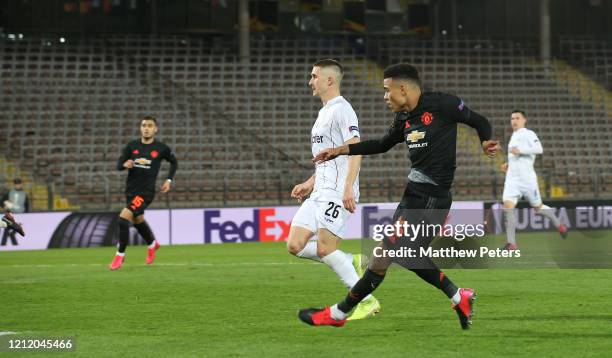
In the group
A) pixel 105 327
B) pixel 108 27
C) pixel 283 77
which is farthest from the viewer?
pixel 108 27

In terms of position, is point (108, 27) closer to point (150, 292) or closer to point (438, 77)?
point (438, 77)

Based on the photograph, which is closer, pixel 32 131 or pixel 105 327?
pixel 105 327

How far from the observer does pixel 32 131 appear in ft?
95.5

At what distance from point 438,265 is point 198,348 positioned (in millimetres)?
2205

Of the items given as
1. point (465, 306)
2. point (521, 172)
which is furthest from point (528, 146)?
point (465, 306)

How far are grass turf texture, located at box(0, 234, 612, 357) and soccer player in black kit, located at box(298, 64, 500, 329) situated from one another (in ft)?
1.31

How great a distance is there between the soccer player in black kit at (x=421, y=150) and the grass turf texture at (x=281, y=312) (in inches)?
15.8

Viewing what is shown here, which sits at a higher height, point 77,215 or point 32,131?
point 32,131

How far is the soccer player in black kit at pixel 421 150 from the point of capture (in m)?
8.28

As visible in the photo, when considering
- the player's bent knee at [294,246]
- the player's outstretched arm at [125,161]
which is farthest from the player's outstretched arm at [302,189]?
the player's outstretched arm at [125,161]

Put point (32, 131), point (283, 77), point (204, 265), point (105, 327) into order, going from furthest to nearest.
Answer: point (283, 77), point (32, 131), point (204, 265), point (105, 327)

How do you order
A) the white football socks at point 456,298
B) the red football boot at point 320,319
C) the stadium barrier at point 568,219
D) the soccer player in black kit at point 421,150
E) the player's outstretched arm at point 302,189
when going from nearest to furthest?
the soccer player in black kit at point 421,150 < the white football socks at point 456,298 < the red football boot at point 320,319 < the player's outstretched arm at point 302,189 < the stadium barrier at point 568,219

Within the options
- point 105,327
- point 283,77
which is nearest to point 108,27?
point 283,77

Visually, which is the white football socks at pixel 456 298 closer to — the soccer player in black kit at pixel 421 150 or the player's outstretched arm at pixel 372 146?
the soccer player in black kit at pixel 421 150
